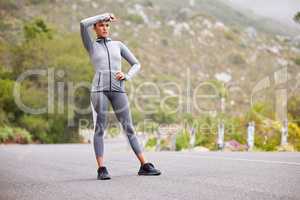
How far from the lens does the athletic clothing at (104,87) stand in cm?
668

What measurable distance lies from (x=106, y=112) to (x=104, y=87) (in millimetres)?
267

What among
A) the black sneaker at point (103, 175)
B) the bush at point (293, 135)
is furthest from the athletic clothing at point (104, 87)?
the bush at point (293, 135)

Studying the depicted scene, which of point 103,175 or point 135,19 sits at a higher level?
point 135,19

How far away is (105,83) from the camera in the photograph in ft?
21.9

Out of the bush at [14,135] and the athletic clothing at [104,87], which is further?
the bush at [14,135]

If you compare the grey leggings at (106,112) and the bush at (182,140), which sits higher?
the grey leggings at (106,112)

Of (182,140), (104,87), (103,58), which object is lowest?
(182,140)

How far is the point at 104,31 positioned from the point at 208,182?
2132 mm

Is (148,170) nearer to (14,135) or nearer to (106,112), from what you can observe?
(106,112)

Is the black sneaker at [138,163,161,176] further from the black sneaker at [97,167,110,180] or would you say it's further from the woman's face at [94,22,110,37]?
the woman's face at [94,22,110,37]

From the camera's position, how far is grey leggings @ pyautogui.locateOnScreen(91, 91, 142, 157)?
6684 mm

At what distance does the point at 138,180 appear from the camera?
6.07m

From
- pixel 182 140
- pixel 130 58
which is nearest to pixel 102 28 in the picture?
pixel 130 58

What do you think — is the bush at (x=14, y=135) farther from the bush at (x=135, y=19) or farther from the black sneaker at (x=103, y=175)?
the bush at (x=135, y=19)
